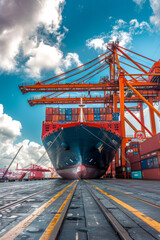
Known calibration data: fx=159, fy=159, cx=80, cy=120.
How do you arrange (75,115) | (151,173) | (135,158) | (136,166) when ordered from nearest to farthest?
(151,173), (136,166), (135,158), (75,115)

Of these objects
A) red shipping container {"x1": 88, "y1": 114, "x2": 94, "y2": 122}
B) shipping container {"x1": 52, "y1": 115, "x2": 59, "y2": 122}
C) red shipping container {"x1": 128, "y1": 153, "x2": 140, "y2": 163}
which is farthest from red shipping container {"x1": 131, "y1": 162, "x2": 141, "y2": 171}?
shipping container {"x1": 52, "y1": 115, "x2": 59, "y2": 122}

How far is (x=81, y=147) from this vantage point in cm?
2109

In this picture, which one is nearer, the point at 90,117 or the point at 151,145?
the point at 151,145

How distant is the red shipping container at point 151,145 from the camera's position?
1998cm

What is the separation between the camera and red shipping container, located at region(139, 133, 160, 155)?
20.0m

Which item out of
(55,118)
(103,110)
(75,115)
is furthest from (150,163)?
(55,118)

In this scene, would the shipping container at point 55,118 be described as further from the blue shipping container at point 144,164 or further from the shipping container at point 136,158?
the blue shipping container at point 144,164

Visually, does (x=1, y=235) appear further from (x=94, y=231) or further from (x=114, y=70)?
(x=114, y=70)

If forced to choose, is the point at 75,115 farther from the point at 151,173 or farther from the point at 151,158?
the point at 151,173

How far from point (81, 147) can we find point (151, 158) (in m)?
9.58

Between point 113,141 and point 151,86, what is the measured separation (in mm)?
17337

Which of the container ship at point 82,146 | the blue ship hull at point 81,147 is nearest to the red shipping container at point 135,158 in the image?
the container ship at point 82,146

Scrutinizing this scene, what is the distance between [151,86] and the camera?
33.4m

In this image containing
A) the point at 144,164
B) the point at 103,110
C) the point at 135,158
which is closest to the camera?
the point at 144,164
